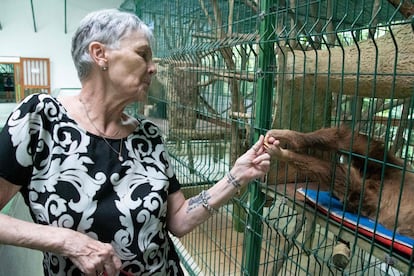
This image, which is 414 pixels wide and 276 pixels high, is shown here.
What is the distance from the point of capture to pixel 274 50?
1.32 m

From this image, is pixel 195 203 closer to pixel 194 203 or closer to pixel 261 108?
pixel 194 203

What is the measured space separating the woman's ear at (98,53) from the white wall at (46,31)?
23.0 feet

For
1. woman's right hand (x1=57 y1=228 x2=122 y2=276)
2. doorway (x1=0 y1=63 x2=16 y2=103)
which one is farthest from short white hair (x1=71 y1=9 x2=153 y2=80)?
doorway (x1=0 y1=63 x2=16 y2=103)

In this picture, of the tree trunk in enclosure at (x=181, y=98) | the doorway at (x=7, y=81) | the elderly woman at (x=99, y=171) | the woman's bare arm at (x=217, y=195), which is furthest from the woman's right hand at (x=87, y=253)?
the doorway at (x=7, y=81)

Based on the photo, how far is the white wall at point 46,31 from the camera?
6.98 m

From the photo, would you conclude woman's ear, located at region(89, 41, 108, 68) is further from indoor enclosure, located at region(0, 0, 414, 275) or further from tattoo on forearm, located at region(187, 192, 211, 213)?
tattoo on forearm, located at region(187, 192, 211, 213)

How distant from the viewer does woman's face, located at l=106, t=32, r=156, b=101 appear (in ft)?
3.26

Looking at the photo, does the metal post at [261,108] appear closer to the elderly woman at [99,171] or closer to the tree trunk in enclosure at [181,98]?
the elderly woman at [99,171]

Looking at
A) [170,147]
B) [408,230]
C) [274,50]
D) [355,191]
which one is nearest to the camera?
[408,230]

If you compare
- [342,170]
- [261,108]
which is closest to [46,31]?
[261,108]

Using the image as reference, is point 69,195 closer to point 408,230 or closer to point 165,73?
point 408,230

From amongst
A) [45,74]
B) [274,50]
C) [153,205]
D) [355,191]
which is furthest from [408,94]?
[45,74]

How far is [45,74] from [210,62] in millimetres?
6513

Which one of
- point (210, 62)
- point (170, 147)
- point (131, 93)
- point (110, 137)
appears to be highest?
point (210, 62)
